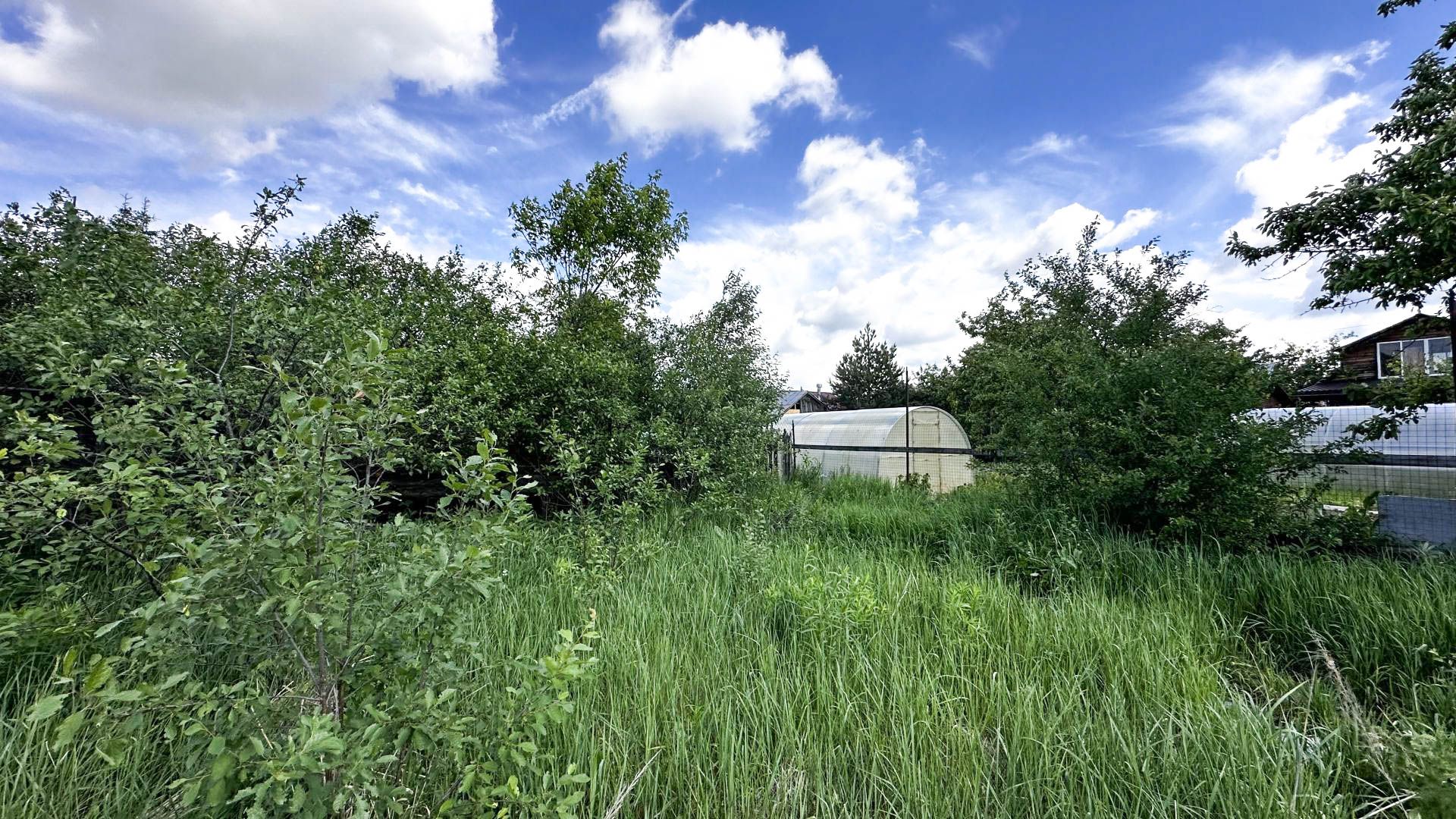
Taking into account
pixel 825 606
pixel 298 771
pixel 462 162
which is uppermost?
pixel 462 162

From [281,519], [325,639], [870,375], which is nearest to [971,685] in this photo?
[325,639]

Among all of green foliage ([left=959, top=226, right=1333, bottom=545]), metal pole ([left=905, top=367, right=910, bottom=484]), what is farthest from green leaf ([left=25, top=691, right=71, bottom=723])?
metal pole ([left=905, top=367, right=910, bottom=484])

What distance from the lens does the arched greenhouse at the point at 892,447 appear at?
1007 centimetres

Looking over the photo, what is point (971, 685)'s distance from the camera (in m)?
2.35

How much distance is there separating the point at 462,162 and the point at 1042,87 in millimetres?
7682

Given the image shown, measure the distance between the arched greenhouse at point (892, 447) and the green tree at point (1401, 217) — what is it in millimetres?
5205

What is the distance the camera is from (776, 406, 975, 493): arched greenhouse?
1007 cm

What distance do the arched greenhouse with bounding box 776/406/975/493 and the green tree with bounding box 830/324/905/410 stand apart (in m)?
19.0

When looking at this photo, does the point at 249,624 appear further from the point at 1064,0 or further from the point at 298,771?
the point at 1064,0

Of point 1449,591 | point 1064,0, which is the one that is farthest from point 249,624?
point 1064,0

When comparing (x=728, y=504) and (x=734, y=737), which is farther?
(x=728, y=504)

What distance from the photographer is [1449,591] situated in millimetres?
3041

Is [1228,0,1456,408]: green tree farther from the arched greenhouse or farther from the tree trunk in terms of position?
the arched greenhouse

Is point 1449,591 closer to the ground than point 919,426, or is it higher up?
closer to the ground
